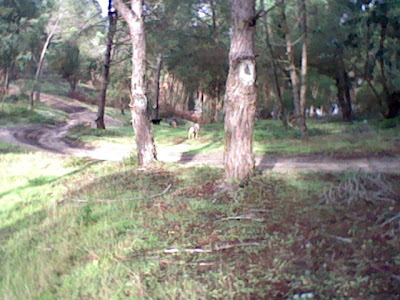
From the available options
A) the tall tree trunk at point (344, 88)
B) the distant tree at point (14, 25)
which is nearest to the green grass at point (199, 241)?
the tall tree trunk at point (344, 88)

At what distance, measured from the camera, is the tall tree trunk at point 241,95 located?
8516mm

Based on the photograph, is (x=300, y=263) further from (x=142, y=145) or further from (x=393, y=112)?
(x=393, y=112)

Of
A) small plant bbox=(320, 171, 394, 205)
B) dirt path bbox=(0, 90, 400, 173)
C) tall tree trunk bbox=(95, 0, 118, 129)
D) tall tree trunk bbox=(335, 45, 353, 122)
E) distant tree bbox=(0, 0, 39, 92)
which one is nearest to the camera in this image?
small plant bbox=(320, 171, 394, 205)

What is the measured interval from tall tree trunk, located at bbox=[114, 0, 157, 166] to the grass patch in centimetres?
270

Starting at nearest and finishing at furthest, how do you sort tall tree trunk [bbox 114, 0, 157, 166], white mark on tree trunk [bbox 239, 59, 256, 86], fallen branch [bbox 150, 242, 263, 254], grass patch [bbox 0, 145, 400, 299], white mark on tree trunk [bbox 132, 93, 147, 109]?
grass patch [bbox 0, 145, 400, 299]
fallen branch [bbox 150, 242, 263, 254]
white mark on tree trunk [bbox 239, 59, 256, 86]
tall tree trunk [bbox 114, 0, 157, 166]
white mark on tree trunk [bbox 132, 93, 147, 109]

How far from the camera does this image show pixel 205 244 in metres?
6.00

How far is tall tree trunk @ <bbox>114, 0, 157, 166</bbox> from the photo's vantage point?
40.5 ft

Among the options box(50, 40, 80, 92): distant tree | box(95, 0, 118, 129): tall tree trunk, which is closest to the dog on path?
box(95, 0, 118, 129): tall tree trunk

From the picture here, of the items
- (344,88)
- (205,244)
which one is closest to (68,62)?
(344,88)

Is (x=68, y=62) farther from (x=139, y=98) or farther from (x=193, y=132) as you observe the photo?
(x=139, y=98)

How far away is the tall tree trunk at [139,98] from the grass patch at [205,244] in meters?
2.70

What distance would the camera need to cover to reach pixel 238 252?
5703 mm

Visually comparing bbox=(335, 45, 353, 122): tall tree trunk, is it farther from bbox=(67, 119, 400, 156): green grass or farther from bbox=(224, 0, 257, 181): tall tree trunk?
bbox=(224, 0, 257, 181): tall tree trunk

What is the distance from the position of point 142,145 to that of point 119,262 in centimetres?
702
